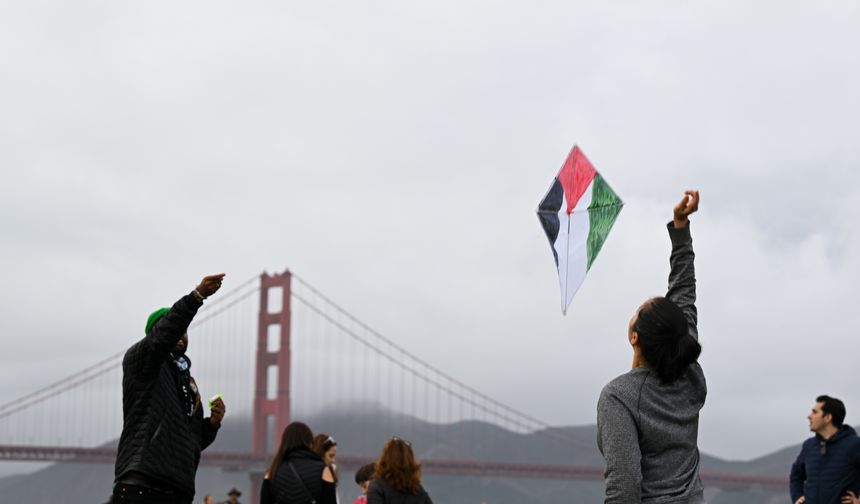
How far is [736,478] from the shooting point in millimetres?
55250

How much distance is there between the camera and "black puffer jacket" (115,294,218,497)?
446cm

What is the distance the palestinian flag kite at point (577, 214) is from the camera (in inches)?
191

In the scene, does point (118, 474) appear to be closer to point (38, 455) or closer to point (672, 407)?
point (672, 407)

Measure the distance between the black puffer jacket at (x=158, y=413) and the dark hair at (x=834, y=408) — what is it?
3390 millimetres

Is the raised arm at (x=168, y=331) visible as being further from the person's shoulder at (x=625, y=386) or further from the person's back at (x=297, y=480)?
the person's shoulder at (x=625, y=386)

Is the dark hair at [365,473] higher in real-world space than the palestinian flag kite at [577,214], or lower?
lower

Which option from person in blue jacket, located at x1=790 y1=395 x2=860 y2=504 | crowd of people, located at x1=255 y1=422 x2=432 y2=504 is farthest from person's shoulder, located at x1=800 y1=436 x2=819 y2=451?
crowd of people, located at x1=255 y1=422 x2=432 y2=504

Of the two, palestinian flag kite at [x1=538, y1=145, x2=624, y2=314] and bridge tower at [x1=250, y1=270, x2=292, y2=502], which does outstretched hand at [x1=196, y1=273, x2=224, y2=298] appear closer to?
palestinian flag kite at [x1=538, y1=145, x2=624, y2=314]

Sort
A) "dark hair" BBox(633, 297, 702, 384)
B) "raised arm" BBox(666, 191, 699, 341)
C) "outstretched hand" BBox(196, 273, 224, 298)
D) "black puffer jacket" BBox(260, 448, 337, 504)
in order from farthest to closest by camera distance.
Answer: "black puffer jacket" BBox(260, 448, 337, 504)
"outstretched hand" BBox(196, 273, 224, 298)
"raised arm" BBox(666, 191, 699, 341)
"dark hair" BBox(633, 297, 702, 384)

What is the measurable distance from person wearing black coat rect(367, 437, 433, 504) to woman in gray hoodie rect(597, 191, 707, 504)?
9.12 feet

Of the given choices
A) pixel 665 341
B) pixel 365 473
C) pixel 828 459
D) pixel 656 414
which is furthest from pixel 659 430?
pixel 365 473

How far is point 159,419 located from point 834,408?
3.59m

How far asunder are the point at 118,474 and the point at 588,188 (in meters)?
2.05

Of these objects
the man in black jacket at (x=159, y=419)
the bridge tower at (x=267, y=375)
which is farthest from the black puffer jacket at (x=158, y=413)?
the bridge tower at (x=267, y=375)
